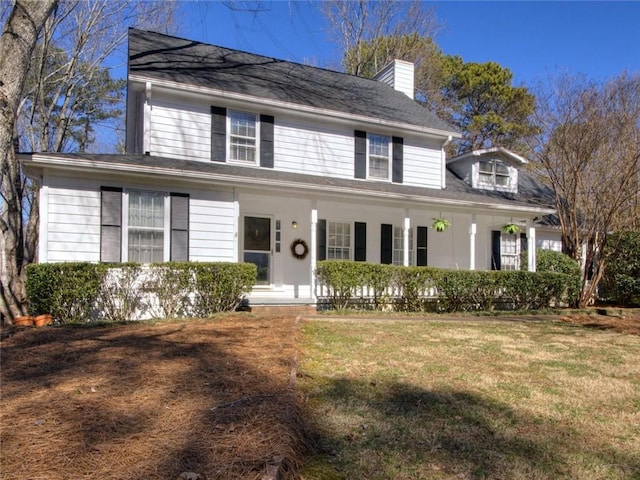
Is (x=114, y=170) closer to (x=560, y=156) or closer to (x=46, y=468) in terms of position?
(x=46, y=468)

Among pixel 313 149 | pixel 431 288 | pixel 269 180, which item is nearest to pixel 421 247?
pixel 431 288

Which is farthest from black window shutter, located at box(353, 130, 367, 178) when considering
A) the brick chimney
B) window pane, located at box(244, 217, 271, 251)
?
the brick chimney

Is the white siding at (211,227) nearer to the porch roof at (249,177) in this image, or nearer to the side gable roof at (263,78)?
the porch roof at (249,177)

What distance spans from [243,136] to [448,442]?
9.80m

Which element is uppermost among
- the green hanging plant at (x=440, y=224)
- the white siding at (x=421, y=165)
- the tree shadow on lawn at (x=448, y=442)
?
the white siding at (x=421, y=165)

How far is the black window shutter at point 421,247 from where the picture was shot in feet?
45.6

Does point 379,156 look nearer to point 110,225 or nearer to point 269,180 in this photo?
point 269,180

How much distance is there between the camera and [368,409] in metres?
3.67

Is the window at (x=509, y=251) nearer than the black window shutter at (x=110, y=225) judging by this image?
No

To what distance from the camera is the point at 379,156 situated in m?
13.2

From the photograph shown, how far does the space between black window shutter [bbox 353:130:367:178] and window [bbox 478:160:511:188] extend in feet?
16.0

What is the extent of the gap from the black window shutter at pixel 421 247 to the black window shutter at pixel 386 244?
3.06 feet

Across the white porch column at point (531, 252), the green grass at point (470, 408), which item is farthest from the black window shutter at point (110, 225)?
the white porch column at point (531, 252)

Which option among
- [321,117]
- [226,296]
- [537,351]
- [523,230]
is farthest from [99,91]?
[537,351]
